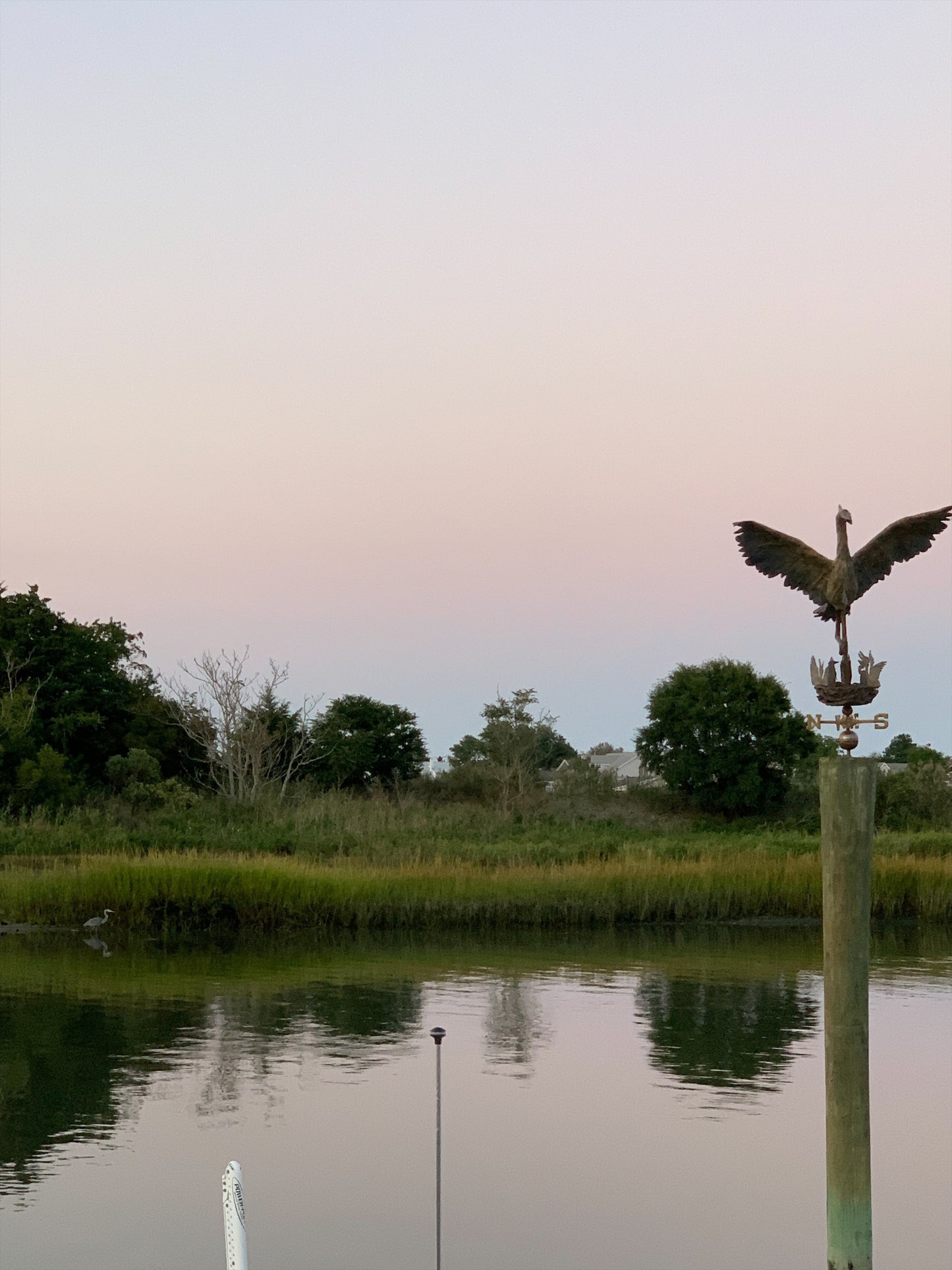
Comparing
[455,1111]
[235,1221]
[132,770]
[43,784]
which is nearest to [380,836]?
[43,784]

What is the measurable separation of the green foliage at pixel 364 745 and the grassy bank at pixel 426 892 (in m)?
17.0

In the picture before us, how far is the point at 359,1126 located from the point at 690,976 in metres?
8.58

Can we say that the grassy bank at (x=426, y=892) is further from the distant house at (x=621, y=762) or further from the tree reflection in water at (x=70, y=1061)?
the distant house at (x=621, y=762)

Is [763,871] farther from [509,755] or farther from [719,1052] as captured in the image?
[509,755]

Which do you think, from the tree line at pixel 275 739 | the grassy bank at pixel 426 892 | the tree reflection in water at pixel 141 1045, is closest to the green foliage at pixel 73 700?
the tree line at pixel 275 739

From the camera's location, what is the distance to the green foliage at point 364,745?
1737 inches

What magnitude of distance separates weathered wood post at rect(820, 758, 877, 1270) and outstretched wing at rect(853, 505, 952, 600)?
938 mm

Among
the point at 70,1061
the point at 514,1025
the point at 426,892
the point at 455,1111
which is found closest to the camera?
the point at 455,1111

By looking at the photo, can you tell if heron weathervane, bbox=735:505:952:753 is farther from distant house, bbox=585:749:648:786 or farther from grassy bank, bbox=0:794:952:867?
distant house, bbox=585:749:648:786

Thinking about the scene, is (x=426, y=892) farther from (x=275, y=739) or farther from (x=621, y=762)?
(x=621, y=762)

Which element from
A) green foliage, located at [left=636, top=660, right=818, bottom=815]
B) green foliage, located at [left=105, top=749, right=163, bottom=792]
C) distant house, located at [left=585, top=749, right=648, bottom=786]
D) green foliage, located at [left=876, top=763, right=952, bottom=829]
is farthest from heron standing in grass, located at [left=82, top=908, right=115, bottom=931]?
distant house, located at [left=585, top=749, right=648, bottom=786]

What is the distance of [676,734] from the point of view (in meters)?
47.9

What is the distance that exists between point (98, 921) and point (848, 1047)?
1806cm

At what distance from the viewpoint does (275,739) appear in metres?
43.2
